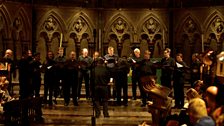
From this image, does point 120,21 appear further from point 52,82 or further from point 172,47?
point 52,82

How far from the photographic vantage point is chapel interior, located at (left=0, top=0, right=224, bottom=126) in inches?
651

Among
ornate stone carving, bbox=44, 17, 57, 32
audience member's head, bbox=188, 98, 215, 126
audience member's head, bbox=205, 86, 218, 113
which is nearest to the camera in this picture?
audience member's head, bbox=188, 98, 215, 126

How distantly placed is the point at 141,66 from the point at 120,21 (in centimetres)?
620

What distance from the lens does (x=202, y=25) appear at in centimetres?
1689

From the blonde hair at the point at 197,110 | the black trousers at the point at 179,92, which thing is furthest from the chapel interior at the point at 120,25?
the blonde hair at the point at 197,110

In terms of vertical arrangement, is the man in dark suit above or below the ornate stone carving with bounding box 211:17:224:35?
below

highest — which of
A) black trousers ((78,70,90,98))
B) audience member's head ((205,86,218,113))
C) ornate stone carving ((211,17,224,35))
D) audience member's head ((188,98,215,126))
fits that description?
ornate stone carving ((211,17,224,35))

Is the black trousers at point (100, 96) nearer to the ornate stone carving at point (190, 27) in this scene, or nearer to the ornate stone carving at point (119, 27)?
the ornate stone carving at point (119, 27)

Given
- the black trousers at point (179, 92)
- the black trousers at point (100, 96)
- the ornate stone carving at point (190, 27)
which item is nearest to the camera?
the black trousers at point (100, 96)

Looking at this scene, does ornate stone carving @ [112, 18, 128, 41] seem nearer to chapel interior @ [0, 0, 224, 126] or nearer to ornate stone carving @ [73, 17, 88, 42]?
chapel interior @ [0, 0, 224, 126]

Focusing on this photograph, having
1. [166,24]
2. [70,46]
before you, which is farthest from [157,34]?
[70,46]

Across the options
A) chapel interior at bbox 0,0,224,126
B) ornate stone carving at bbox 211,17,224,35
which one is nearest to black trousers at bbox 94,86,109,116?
chapel interior at bbox 0,0,224,126

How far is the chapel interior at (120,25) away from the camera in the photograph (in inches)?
651

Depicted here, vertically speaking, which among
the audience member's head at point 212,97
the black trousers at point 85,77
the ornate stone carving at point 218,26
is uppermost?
the ornate stone carving at point 218,26
